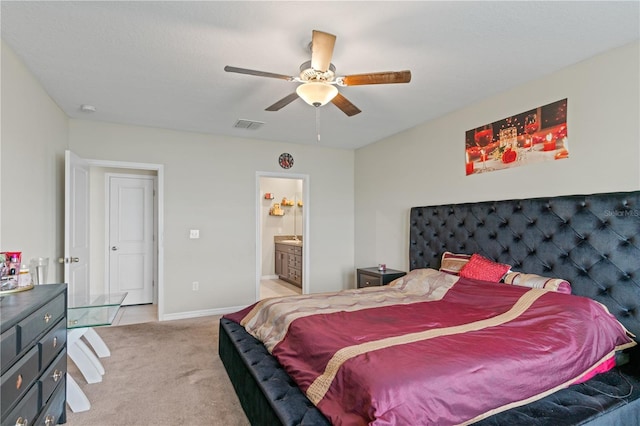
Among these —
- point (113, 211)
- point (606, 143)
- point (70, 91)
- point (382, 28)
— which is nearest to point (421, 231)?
point (606, 143)

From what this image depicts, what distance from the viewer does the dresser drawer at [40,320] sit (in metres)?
1.51

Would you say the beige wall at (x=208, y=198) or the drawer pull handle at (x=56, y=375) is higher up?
the beige wall at (x=208, y=198)

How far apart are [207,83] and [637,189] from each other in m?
3.34

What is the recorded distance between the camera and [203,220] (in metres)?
4.64

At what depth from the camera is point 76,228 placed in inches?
140

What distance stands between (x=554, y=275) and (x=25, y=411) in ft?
11.1

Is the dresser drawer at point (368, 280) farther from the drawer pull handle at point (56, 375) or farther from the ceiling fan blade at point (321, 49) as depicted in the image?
the drawer pull handle at point (56, 375)

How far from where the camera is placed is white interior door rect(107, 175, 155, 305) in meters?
5.01

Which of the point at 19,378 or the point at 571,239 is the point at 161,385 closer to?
the point at 19,378

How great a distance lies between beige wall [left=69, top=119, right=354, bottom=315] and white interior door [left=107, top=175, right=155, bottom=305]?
3.40ft

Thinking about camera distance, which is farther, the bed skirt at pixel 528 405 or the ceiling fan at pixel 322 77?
the ceiling fan at pixel 322 77

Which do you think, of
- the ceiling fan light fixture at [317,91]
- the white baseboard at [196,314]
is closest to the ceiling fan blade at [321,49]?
the ceiling fan light fixture at [317,91]

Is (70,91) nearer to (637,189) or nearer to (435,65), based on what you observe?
(435,65)

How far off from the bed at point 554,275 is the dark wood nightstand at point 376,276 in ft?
2.84
